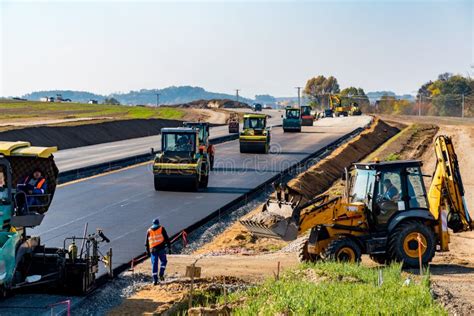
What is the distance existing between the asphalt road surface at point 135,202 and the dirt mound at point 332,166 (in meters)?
1.99

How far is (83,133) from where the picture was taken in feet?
230

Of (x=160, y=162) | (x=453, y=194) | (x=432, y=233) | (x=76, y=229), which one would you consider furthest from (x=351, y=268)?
(x=160, y=162)

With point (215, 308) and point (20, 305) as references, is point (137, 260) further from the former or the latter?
point (215, 308)

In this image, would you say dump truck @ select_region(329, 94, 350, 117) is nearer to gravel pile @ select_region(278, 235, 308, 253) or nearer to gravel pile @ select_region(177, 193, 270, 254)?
gravel pile @ select_region(177, 193, 270, 254)

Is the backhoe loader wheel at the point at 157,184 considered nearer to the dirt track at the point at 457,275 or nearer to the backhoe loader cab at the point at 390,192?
the dirt track at the point at 457,275

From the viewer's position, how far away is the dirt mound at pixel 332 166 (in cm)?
3574

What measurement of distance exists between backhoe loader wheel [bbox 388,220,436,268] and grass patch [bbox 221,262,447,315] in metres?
1.55

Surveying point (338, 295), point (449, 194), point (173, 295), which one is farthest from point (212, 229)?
point (338, 295)

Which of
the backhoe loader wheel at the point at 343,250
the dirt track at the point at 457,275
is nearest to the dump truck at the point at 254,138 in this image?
the dirt track at the point at 457,275

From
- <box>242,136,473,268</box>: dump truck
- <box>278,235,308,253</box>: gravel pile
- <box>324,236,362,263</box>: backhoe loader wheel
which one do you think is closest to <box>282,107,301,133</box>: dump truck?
<box>278,235,308,253</box>: gravel pile

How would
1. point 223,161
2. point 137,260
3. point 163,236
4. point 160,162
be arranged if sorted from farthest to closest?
1. point 223,161
2. point 160,162
3. point 137,260
4. point 163,236

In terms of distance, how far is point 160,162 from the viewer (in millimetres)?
31562

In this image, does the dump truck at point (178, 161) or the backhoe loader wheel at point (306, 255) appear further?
the dump truck at point (178, 161)

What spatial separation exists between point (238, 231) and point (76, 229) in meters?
5.15
